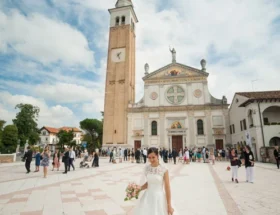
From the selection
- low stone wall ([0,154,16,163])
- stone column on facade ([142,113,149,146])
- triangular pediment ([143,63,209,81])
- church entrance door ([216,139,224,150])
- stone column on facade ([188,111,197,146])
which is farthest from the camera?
triangular pediment ([143,63,209,81])

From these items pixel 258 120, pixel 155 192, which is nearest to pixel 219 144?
pixel 258 120

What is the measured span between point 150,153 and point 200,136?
95.5 feet

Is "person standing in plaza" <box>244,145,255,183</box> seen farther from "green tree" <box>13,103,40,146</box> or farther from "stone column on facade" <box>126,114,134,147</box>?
"green tree" <box>13,103,40,146</box>

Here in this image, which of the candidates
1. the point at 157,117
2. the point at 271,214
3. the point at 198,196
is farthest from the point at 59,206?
the point at 157,117

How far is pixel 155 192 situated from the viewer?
3.22m

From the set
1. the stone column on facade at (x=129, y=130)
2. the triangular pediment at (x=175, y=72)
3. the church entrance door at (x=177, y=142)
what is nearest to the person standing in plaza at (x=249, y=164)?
the church entrance door at (x=177, y=142)

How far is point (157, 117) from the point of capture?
3262cm

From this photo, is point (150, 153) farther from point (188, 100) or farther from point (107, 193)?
point (188, 100)

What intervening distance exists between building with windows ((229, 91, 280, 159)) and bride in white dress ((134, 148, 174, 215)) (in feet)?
71.4

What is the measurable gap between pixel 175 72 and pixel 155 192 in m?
32.0

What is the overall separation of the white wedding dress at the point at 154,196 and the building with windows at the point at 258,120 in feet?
71.5

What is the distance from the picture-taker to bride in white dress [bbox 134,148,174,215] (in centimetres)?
310

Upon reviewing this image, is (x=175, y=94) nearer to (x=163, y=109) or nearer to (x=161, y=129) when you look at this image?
(x=163, y=109)

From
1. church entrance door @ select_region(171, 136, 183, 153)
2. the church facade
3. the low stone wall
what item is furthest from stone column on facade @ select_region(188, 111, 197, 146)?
the low stone wall
